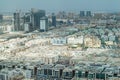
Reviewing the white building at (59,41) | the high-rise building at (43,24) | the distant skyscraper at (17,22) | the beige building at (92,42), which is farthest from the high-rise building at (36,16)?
the beige building at (92,42)

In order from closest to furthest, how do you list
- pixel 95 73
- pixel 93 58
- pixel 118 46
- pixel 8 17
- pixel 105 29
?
pixel 95 73, pixel 93 58, pixel 118 46, pixel 105 29, pixel 8 17

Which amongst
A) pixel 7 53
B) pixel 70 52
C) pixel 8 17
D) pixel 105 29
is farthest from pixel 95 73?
pixel 8 17

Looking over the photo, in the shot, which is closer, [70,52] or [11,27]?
[70,52]

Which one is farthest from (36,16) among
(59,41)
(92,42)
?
(92,42)

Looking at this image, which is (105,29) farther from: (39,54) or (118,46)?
(39,54)

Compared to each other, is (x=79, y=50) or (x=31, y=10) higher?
(x=31, y=10)

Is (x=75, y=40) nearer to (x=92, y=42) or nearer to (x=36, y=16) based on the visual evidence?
(x=92, y=42)

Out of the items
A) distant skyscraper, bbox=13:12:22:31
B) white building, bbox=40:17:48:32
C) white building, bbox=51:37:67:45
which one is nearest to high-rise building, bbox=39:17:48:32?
white building, bbox=40:17:48:32

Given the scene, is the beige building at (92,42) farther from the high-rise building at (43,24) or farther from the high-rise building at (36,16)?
the high-rise building at (36,16)
